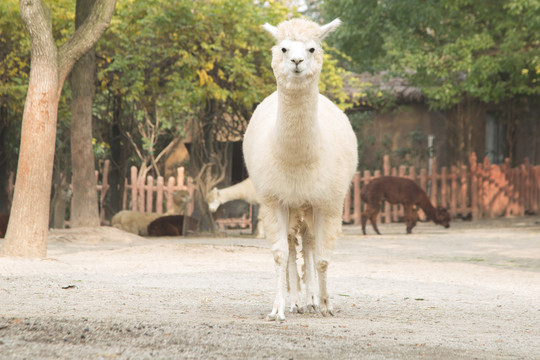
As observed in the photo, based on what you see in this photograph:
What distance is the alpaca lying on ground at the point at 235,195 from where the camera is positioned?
51.5 ft

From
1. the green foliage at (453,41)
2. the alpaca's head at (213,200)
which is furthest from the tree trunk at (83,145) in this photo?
the green foliage at (453,41)

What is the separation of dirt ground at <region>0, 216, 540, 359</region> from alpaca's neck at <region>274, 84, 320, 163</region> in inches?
48.2

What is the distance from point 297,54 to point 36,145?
199 inches

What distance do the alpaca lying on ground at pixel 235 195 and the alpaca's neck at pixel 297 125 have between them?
986 centimetres

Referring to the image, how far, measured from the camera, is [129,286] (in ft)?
25.8

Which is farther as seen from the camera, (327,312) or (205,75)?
→ (205,75)

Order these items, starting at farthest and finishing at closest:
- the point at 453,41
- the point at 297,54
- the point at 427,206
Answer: the point at 453,41
the point at 427,206
the point at 297,54

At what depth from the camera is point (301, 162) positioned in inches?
227

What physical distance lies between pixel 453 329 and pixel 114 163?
15270 millimetres

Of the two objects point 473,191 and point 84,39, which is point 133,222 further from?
point 473,191

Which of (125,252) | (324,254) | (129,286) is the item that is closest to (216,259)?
(125,252)

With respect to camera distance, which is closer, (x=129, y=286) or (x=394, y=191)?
(x=129, y=286)

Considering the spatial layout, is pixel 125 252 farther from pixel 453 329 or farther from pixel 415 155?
pixel 415 155

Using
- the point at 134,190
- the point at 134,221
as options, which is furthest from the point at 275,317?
the point at 134,190
